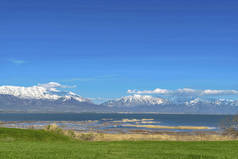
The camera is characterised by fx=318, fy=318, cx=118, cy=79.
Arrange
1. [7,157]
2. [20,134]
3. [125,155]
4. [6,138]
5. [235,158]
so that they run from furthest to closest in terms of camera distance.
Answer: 1. [20,134]
2. [6,138]
3. [125,155]
4. [235,158]
5. [7,157]

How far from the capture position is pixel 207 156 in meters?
21.4

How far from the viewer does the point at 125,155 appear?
21.7 metres

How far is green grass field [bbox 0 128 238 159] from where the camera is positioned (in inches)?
819

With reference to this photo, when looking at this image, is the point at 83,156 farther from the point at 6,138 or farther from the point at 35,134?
the point at 35,134

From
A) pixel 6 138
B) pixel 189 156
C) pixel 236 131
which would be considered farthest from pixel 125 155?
pixel 236 131

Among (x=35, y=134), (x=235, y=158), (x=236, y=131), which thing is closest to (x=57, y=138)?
(x=35, y=134)

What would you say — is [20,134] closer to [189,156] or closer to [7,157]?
[7,157]

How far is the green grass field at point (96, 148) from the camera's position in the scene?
20.8 meters

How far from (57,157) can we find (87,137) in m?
46.8

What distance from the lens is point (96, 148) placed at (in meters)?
25.7

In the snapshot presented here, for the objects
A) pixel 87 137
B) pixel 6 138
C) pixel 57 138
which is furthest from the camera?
pixel 87 137

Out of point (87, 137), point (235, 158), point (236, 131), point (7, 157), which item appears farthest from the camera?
point (87, 137)

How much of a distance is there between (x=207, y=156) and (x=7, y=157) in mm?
12855

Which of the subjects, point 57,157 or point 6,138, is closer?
point 57,157
